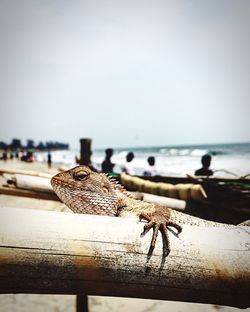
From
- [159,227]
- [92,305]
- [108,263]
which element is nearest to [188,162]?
[92,305]

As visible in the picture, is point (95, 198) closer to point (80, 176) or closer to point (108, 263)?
point (80, 176)

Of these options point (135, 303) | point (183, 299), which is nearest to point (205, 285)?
point (183, 299)

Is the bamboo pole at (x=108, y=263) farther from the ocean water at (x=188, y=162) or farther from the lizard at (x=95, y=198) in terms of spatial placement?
the ocean water at (x=188, y=162)

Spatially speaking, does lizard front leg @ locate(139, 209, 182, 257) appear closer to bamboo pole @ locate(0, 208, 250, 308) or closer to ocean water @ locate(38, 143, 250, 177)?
bamboo pole @ locate(0, 208, 250, 308)

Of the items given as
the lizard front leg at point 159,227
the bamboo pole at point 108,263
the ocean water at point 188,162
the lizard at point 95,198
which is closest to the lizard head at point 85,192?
the lizard at point 95,198

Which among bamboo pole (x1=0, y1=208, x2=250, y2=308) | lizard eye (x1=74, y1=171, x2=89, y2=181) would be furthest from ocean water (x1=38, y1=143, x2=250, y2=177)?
bamboo pole (x1=0, y1=208, x2=250, y2=308)

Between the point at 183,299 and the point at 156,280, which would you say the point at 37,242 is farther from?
the point at 183,299

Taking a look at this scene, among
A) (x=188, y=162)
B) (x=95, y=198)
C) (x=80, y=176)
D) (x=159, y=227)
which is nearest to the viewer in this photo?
(x=159, y=227)
